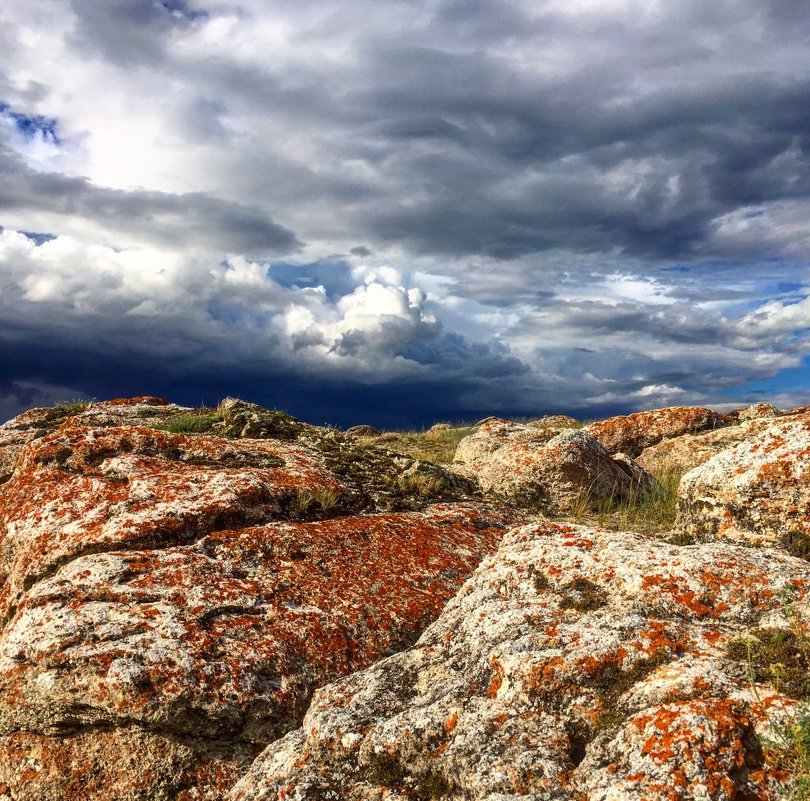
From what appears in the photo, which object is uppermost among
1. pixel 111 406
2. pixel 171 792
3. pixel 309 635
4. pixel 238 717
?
pixel 111 406

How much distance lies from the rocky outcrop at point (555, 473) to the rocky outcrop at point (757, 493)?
11.7 feet

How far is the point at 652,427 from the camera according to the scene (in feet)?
69.0

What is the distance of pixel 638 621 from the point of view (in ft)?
16.8

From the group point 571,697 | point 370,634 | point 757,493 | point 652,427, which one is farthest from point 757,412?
point 571,697

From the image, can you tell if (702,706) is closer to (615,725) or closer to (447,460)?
(615,725)

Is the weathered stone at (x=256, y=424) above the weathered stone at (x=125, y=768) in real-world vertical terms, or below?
above

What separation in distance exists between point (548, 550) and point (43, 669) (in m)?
4.72

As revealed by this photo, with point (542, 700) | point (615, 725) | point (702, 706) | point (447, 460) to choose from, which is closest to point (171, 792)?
point (542, 700)

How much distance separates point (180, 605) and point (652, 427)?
17441mm

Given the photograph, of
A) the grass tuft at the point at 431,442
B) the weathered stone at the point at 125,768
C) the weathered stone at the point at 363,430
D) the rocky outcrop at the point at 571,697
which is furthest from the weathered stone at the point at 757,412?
the weathered stone at the point at 125,768

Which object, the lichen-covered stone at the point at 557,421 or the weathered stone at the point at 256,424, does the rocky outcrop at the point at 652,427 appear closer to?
the lichen-covered stone at the point at 557,421

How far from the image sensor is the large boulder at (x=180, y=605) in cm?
583

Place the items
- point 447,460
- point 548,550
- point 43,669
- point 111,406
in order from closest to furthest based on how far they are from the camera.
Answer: point 43,669
point 548,550
point 111,406
point 447,460

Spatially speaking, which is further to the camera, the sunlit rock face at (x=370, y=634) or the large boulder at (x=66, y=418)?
the large boulder at (x=66, y=418)
